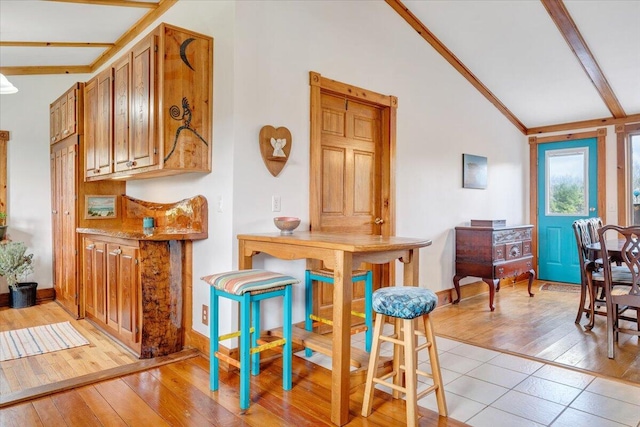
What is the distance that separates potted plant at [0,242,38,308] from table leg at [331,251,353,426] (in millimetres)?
3776

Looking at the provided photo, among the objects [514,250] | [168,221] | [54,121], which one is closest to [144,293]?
[168,221]

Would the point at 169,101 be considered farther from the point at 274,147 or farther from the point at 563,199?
the point at 563,199

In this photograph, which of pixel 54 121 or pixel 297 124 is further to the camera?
pixel 54 121

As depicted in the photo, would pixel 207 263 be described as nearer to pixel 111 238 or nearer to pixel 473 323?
pixel 111 238

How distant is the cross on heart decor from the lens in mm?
2904

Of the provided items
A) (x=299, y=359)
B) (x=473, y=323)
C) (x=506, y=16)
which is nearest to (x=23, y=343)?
(x=299, y=359)

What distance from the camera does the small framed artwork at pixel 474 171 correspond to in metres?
4.79

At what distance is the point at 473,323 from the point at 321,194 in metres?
1.90

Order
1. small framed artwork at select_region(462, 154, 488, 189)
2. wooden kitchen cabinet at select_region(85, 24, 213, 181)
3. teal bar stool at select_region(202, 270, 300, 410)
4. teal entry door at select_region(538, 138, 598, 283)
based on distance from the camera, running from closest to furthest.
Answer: teal bar stool at select_region(202, 270, 300, 410) → wooden kitchen cabinet at select_region(85, 24, 213, 181) → small framed artwork at select_region(462, 154, 488, 189) → teal entry door at select_region(538, 138, 598, 283)

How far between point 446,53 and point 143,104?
126 inches

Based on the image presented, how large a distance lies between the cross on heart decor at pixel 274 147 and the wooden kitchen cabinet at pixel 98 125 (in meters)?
1.49

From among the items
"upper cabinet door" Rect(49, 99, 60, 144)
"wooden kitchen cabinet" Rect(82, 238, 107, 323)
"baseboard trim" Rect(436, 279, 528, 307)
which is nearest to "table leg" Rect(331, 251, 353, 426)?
"wooden kitchen cabinet" Rect(82, 238, 107, 323)

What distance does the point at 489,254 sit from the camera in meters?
4.39

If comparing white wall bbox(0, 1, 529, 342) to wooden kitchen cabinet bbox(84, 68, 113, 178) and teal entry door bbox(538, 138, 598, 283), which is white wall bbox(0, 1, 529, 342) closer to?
wooden kitchen cabinet bbox(84, 68, 113, 178)
